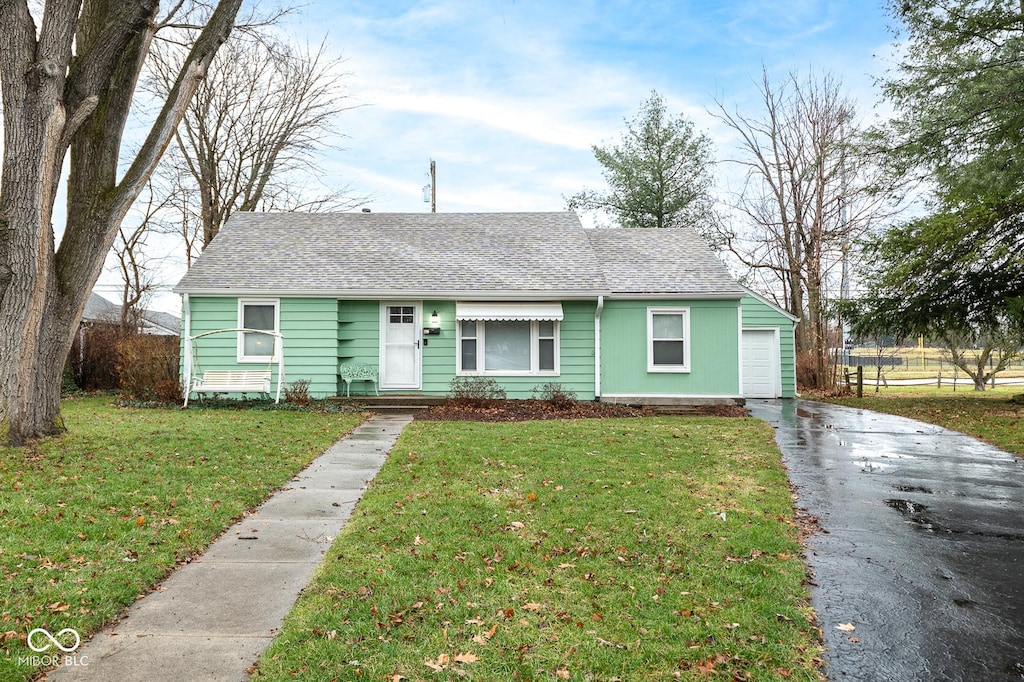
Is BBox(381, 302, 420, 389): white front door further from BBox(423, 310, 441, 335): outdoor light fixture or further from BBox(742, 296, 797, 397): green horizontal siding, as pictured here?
BBox(742, 296, 797, 397): green horizontal siding

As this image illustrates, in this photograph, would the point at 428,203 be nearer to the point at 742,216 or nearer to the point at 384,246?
the point at 384,246

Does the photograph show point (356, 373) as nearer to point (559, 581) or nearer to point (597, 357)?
point (597, 357)

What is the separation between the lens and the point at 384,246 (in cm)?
1528

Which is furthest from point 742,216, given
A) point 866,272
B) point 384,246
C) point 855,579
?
point 855,579

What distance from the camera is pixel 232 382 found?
1310 cm

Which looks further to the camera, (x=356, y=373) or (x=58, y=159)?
(x=356, y=373)

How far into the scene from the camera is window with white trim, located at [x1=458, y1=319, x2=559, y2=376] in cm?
1390

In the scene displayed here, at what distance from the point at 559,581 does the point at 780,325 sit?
16.5 metres

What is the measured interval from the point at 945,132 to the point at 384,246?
13391 mm

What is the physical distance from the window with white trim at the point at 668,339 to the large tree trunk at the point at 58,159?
33.0 feet

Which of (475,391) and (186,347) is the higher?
(186,347)

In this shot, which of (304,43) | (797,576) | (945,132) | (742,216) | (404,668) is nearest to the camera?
(404,668)

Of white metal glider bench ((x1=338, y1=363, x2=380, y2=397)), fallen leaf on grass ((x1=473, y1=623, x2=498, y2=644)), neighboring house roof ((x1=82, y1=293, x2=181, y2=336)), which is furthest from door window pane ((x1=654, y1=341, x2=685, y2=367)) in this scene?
neighboring house roof ((x1=82, y1=293, x2=181, y2=336))

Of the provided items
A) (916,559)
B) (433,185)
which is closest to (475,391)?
(916,559)
